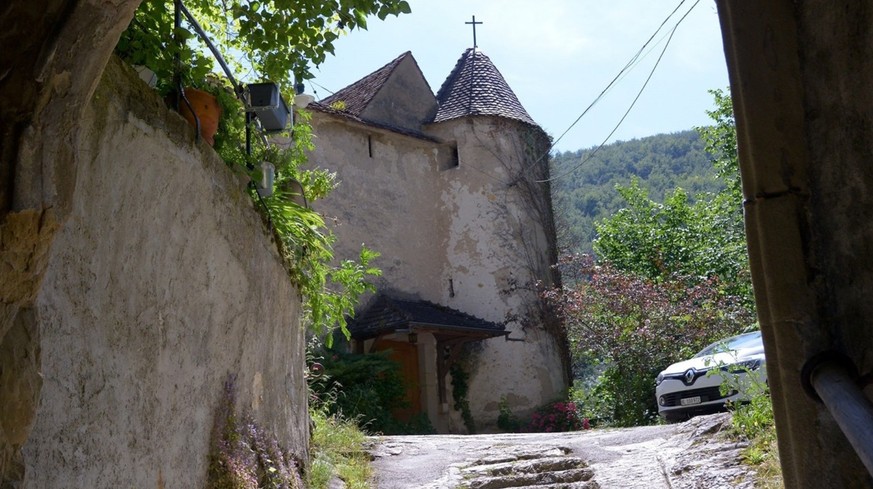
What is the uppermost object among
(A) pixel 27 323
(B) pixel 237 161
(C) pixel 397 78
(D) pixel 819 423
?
(C) pixel 397 78

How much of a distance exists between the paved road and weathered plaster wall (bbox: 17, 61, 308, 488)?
251 cm

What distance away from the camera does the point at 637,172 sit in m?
55.0

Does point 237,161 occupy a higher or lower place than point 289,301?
higher

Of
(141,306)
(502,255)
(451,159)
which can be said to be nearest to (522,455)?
(141,306)

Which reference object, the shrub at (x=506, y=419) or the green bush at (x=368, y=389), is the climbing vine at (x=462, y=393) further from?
the green bush at (x=368, y=389)

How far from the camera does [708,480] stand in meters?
7.06

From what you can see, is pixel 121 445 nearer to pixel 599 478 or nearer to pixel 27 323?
pixel 27 323

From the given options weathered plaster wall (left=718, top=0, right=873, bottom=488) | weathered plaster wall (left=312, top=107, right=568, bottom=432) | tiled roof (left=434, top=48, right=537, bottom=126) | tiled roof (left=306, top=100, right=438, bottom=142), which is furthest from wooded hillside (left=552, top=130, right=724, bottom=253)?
weathered plaster wall (left=718, top=0, right=873, bottom=488)

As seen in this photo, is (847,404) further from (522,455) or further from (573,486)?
(522,455)

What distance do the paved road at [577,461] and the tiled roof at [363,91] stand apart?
31.7 ft

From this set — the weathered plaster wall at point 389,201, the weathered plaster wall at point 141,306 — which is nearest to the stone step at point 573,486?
the weathered plaster wall at point 141,306

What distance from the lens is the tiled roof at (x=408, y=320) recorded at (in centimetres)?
1622

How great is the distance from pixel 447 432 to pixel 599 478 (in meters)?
9.44

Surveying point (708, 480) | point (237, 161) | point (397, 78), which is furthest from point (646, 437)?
point (397, 78)
